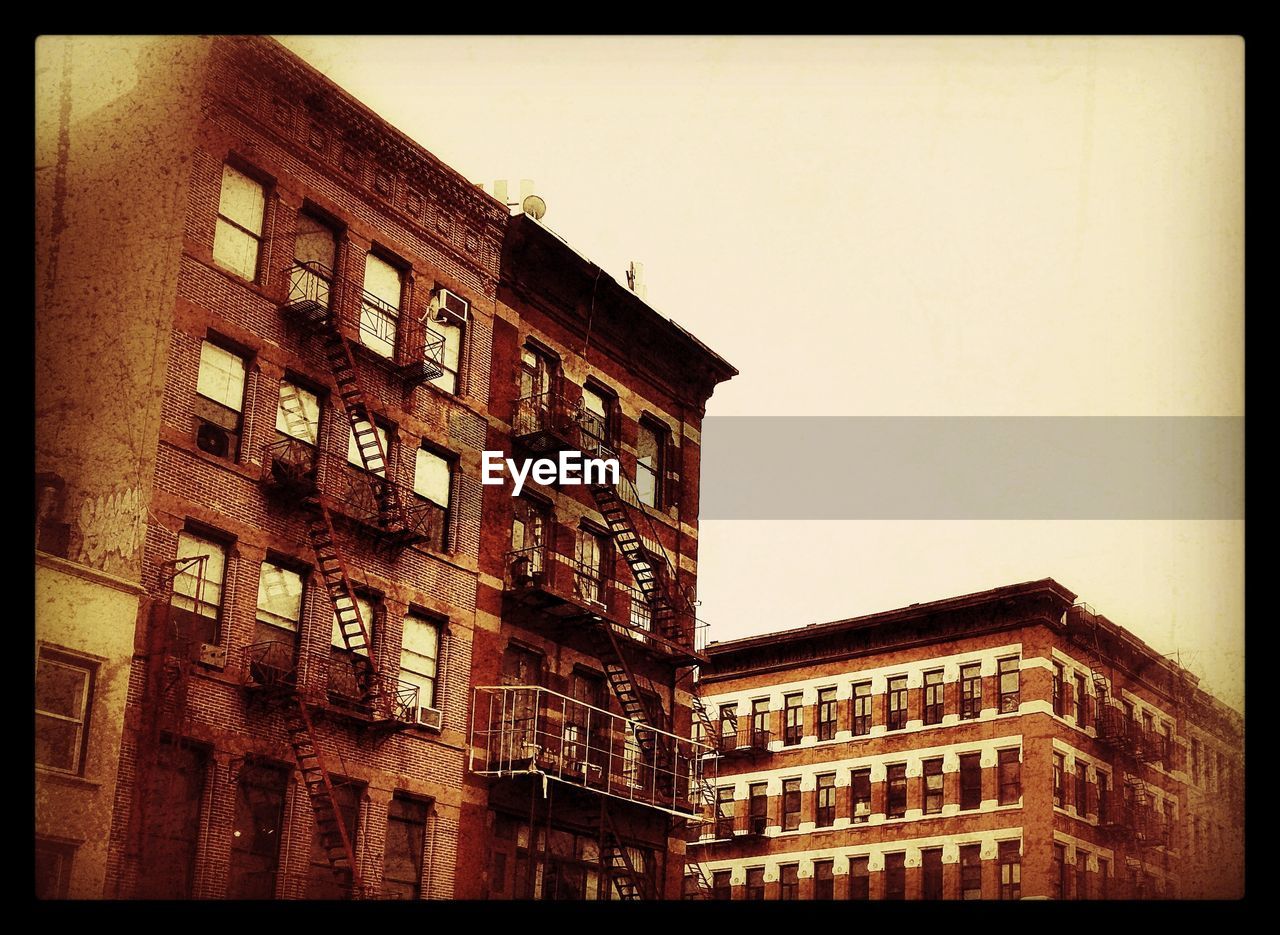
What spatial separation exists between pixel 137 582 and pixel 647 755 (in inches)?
518

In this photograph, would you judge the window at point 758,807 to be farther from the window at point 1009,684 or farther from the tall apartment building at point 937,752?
Answer: the window at point 1009,684

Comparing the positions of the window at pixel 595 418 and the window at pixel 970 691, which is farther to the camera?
the window at pixel 970 691

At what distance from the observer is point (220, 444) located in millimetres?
27641

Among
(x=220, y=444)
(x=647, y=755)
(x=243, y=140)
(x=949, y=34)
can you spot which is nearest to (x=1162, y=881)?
(x=647, y=755)

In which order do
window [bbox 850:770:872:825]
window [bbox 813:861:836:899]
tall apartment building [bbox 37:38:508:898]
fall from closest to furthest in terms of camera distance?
tall apartment building [bbox 37:38:508:898]
window [bbox 813:861:836:899]
window [bbox 850:770:872:825]

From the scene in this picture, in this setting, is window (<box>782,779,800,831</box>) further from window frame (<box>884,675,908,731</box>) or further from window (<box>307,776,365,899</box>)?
window (<box>307,776,365,899</box>)

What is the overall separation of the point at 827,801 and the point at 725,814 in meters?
3.89

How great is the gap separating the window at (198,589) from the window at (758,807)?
30.3 m

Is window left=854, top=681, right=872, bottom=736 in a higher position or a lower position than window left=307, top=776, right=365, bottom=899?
higher

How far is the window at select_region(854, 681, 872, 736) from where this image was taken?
5319 centimetres

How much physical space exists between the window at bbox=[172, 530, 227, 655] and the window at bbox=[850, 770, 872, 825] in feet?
95.2

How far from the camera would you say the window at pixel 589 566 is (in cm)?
3500

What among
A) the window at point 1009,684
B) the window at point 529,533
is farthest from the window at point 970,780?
the window at point 529,533

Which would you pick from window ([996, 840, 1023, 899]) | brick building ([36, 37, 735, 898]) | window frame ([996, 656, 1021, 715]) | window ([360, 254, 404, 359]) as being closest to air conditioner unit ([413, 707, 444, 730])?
brick building ([36, 37, 735, 898])
